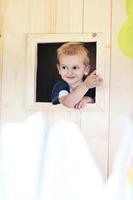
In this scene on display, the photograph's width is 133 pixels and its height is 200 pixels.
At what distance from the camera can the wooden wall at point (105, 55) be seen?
108 cm

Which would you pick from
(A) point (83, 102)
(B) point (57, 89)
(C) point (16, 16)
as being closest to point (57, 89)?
(B) point (57, 89)

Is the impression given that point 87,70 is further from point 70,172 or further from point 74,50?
point 70,172

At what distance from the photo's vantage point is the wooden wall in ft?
3.54

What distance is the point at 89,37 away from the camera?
43.5 inches

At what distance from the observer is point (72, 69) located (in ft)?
3.67

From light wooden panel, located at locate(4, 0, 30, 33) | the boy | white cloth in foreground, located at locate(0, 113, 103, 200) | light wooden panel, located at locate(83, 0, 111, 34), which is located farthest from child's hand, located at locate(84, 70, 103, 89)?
white cloth in foreground, located at locate(0, 113, 103, 200)

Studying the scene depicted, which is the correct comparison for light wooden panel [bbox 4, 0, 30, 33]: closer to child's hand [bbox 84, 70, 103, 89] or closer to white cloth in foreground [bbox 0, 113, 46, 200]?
child's hand [bbox 84, 70, 103, 89]

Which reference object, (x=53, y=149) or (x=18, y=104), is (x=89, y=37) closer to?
(x=18, y=104)

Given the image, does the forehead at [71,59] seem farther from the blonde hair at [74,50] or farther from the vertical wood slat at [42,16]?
the vertical wood slat at [42,16]

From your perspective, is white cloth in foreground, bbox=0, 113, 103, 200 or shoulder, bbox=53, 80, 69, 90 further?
shoulder, bbox=53, 80, 69, 90

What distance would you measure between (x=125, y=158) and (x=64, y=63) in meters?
0.76

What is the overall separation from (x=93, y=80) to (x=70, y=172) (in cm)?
69

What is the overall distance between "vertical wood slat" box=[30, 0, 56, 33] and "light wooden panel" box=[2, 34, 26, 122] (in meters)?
0.07

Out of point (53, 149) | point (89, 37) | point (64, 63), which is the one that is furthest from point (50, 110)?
point (53, 149)
